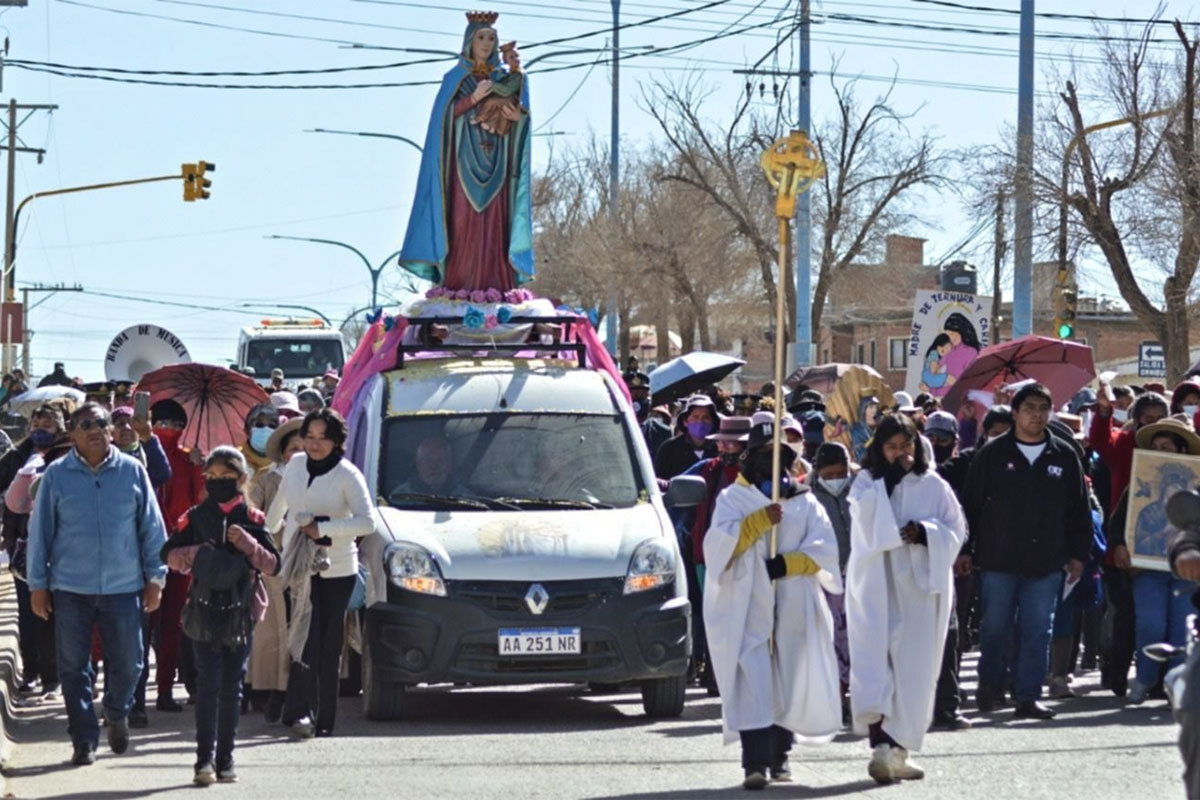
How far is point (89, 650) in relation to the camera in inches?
475

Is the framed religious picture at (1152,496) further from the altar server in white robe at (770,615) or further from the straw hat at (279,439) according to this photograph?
the straw hat at (279,439)

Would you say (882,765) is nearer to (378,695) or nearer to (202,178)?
(378,695)

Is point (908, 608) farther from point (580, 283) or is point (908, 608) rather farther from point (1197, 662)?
point (580, 283)

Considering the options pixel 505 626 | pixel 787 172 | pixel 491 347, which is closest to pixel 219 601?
pixel 505 626

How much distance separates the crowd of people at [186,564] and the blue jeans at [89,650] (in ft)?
0.03

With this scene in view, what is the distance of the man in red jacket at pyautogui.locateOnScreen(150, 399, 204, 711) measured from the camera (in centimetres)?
1468

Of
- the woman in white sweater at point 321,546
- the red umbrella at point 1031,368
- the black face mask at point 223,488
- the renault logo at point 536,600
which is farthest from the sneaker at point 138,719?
the red umbrella at point 1031,368

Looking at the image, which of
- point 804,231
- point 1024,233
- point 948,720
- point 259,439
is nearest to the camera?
point 948,720

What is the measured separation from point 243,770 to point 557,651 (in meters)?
2.26

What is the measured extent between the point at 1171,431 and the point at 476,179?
237 inches

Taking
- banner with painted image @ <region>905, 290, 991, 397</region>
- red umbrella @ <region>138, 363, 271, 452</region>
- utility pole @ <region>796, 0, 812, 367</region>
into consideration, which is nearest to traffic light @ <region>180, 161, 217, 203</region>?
utility pole @ <region>796, 0, 812, 367</region>

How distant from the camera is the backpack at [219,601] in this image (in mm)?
11492

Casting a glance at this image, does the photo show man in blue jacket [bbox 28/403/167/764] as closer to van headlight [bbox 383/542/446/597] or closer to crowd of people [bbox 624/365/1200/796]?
van headlight [bbox 383/542/446/597]

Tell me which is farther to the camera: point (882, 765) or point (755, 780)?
point (882, 765)
